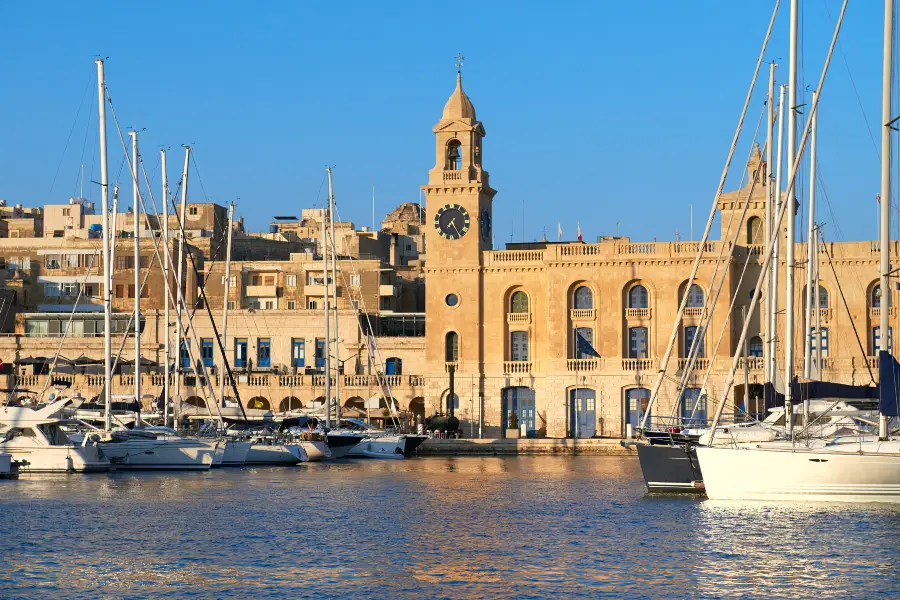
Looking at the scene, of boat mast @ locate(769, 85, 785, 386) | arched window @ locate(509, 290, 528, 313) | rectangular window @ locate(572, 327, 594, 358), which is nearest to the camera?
boat mast @ locate(769, 85, 785, 386)

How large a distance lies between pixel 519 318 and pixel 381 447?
13.1 meters

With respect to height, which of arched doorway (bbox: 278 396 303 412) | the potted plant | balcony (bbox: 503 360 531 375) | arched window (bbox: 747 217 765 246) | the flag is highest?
arched window (bbox: 747 217 765 246)

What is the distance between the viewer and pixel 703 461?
3588 centimetres

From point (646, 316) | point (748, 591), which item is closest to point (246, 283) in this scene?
point (646, 316)

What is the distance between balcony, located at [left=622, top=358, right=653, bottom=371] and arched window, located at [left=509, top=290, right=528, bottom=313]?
20.2ft

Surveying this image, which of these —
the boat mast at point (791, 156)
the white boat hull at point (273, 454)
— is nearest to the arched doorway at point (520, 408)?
the white boat hull at point (273, 454)

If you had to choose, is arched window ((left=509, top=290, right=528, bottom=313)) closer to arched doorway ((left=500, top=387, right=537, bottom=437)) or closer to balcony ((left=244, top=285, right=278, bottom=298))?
arched doorway ((left=500, top=387, right=537, bottom=437))

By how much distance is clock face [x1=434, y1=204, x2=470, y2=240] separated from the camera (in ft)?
251

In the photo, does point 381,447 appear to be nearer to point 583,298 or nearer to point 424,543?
point 583,298

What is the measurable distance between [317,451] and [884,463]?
32.0 m

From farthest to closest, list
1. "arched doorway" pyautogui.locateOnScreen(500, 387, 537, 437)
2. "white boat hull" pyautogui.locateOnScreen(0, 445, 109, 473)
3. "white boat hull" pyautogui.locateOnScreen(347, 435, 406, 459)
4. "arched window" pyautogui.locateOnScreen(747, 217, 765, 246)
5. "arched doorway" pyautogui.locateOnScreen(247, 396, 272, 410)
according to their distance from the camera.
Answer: "arched doorway" pyautogui.locateOnScreen(247, 396, 272, 410) → "arched window" pyautogui.locateOnScreen(747, 217, 765, 246) → "arched doorway" pyautogui.locateOnScreen(500, 387, 537, 437) → "white boat hull" pyautogui.locateOnScreen(347, 435, 406, 459) → "white boat hull" pyautogui.locateOnScreen(0, 445, 109, 473)

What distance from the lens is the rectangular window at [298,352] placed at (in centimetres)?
8344

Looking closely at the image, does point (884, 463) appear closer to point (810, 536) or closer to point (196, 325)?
point (810, 536)

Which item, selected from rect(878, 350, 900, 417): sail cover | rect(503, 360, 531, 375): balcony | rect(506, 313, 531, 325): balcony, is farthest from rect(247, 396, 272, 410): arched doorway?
rect(878, 350, 900, 417): sail cover
